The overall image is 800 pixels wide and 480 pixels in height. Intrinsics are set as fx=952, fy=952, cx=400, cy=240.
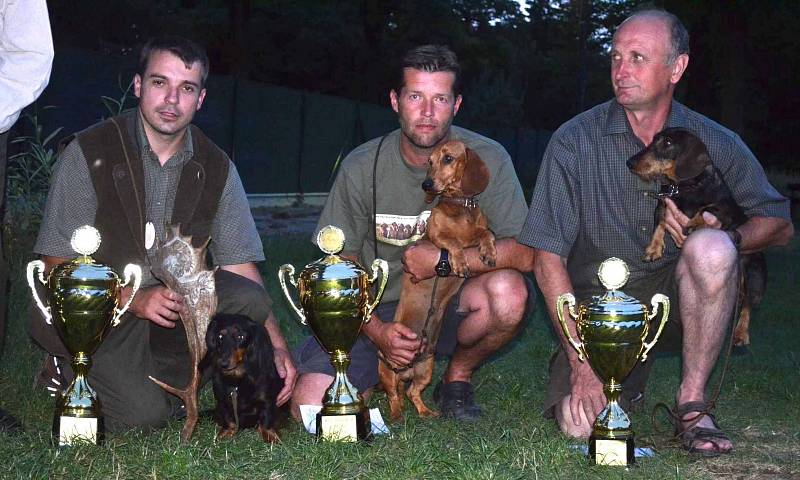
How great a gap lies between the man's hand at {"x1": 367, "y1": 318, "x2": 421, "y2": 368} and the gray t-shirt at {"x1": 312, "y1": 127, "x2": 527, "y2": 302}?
0.41m

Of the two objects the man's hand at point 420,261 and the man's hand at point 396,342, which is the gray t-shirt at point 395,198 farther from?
the man's hand at point 396,342

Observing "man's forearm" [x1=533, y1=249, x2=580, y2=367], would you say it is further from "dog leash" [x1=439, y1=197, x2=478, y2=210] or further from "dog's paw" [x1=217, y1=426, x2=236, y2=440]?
"dog's paw" [x1=217, y1=426, x2=236, y2=440]

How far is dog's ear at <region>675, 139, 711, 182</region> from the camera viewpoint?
12.5 feet

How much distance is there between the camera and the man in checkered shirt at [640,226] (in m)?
3.57

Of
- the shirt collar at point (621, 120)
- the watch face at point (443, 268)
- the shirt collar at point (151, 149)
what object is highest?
the shirt collar at point (621, 120)

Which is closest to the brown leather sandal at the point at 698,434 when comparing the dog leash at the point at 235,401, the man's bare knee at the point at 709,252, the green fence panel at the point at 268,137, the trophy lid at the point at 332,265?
the man's bare knee at the point at 709,252

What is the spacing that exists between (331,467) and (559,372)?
1354 millimetres

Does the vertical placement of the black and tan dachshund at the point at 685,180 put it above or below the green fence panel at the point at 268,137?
below

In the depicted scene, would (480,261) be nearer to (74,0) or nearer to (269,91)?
(269,91)

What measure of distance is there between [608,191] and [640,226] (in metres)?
0.23

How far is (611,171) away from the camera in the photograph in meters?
3.90

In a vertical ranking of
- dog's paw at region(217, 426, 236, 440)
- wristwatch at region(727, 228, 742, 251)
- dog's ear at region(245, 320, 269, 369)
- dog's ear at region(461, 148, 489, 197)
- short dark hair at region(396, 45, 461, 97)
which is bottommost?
dog's paw at region(217, 426, 236, 440)

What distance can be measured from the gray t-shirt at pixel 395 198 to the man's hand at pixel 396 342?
0.41 meters

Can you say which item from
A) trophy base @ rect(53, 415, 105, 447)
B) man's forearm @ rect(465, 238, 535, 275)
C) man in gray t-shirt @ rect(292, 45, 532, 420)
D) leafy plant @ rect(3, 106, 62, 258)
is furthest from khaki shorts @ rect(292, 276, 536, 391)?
leafy plant @ rect(3, 106, 62, 258)
